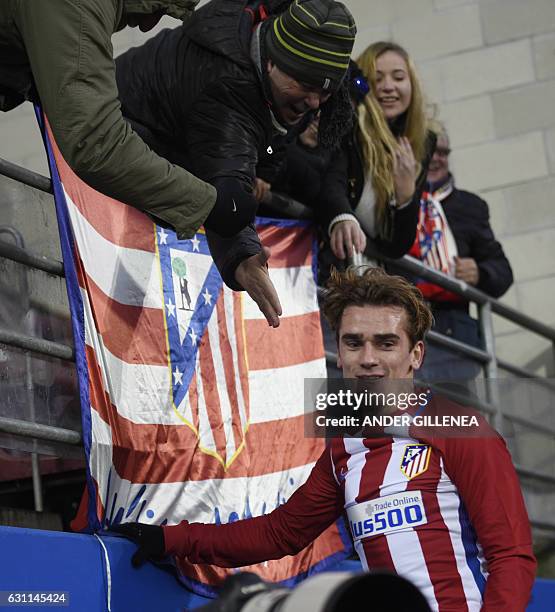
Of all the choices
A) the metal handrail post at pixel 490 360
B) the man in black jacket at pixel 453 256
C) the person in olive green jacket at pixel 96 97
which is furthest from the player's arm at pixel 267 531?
the metal handrail post at pixel 490 360

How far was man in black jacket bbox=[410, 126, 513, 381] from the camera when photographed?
5273 millimetres

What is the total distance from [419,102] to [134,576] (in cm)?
241

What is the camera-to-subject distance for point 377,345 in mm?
3244

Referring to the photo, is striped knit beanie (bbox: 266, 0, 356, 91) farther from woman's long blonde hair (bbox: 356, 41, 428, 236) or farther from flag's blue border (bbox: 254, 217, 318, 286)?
woman's long blonde hair (bbox: 356, 41, 428, 236)

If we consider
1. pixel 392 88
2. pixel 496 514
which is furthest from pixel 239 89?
pixel 392 88

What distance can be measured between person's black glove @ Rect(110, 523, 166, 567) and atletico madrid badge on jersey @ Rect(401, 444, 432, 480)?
2.15 feet

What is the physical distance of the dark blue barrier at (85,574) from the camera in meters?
2.87

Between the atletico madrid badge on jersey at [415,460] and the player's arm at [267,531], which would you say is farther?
the player's arm at [267,531]

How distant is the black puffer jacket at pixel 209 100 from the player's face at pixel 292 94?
51mm

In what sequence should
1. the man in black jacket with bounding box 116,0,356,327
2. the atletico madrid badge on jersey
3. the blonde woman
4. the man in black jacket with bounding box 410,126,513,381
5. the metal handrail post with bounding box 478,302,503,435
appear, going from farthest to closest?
the metal handrail post with bounding box 478,302,503,435, the man in black jacket with bounding box 410,126,513,381, the blonde woman, the man in black jacket with bounding box 116,0,356,327, the atletico madrid badge on jersey

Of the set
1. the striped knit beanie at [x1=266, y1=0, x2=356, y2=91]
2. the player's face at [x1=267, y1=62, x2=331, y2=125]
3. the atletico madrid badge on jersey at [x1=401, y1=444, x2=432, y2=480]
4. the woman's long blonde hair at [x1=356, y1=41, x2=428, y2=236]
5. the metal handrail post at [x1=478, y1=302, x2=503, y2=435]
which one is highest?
the woman's long blonde hair at [x1=356, y1=41, x2=428, y2=236]

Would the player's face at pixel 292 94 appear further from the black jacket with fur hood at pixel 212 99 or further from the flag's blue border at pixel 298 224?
the flag's blue border at pixel 298 224

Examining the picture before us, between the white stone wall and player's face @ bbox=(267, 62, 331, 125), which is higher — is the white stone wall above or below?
above

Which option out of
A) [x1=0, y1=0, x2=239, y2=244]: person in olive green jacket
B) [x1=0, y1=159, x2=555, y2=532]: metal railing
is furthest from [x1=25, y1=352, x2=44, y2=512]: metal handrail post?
[x1=0, y1=0, x2=239, y2=244]: person in olive green jacket
